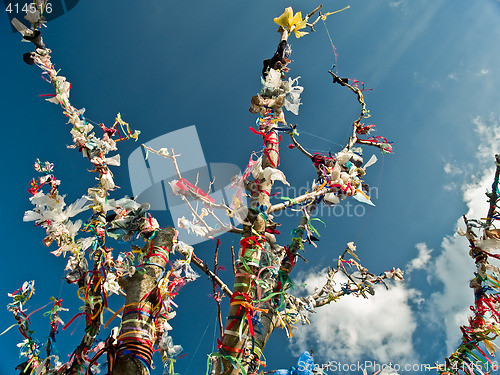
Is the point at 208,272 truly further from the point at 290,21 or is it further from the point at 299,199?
the point at 290,21

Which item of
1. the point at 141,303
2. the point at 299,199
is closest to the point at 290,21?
the point at 299,199

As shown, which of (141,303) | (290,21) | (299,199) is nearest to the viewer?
(141,303)

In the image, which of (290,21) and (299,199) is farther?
(290,21)

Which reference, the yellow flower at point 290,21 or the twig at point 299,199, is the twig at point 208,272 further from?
the yellow flower at point 290,21

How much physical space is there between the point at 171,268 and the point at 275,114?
135 centimetres

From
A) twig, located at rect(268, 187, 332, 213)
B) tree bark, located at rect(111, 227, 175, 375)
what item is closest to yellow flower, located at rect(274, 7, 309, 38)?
twig, located at rect(268, 187, 332, 213)

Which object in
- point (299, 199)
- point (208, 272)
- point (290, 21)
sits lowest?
point (208, 272)

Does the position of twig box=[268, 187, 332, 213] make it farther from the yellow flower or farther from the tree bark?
the yellow flower

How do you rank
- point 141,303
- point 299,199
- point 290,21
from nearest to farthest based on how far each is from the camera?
point 141,303, point 299,199, point 290,21

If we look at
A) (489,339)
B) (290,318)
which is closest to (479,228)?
(489,339)

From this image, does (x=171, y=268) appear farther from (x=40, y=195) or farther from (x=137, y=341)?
(x=40, y=195)

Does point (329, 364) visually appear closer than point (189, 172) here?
No

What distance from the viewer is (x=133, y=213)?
1.72 metres

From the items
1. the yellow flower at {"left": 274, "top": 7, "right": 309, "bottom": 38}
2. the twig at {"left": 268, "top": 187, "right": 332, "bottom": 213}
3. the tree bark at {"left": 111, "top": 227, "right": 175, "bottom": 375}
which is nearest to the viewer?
the tree bark at {"left": 111, "top": 227, "right": 175, "bottom": 375}
